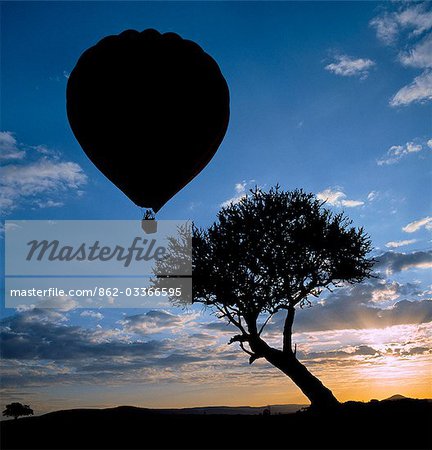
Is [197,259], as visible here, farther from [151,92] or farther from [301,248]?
[151,92]

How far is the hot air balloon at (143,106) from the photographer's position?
1273 cm

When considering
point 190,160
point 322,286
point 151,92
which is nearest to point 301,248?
point 322,286

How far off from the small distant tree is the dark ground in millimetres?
3821

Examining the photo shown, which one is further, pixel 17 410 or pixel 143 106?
pixel 17 410

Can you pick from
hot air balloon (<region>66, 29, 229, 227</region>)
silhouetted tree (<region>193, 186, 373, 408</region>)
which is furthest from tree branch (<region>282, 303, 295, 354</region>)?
hot air balloon (<region>66, 29, 229, 227</region>)

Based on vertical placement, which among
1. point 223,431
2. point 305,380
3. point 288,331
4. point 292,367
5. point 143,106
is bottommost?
point 223,431

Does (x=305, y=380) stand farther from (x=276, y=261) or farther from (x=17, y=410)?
(x=17, y=410)

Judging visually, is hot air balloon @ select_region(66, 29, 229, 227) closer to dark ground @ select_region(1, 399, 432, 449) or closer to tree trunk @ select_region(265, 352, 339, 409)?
dark ground @ select_region(1, 399, 432, 449)

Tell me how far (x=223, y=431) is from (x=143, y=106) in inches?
390

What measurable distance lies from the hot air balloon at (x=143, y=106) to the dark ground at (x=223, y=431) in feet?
21.3

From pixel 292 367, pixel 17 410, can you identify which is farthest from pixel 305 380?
pixel 17 410

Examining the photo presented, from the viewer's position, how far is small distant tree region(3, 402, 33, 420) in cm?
2103

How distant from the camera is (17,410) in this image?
2117cm

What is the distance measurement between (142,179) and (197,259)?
10.7 metres
